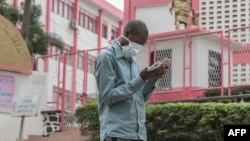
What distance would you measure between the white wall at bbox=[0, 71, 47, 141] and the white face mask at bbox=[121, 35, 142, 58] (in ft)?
31.0

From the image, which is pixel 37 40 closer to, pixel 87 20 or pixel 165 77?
pixel 165 77

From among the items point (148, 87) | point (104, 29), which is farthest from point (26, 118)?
point (104, 29)

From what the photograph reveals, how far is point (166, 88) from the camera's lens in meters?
13.1

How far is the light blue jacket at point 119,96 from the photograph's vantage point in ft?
14.5

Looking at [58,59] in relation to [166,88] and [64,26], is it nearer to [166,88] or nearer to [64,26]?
[166,88]

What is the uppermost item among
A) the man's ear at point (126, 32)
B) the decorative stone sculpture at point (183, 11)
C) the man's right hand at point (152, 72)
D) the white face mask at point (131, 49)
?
the decorative stone sculpture at point (183, 11)

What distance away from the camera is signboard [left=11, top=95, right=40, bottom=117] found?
11227 mm

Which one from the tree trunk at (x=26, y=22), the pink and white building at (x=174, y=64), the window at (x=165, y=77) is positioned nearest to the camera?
the pink and white building at (x=174, y=64)

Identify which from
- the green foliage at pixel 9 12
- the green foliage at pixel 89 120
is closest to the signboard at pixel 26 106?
the green foliage at pixel 89 120

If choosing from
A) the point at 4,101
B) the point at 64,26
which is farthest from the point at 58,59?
the point at 64,26

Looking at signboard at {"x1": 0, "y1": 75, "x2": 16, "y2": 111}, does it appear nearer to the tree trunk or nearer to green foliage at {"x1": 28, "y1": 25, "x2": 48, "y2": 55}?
the tree trunk

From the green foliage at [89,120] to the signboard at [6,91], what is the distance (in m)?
1.92

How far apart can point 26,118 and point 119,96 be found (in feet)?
32.6

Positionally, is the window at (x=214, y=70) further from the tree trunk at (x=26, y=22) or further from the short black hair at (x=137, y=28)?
the short black hair at (x=137, y=28)
